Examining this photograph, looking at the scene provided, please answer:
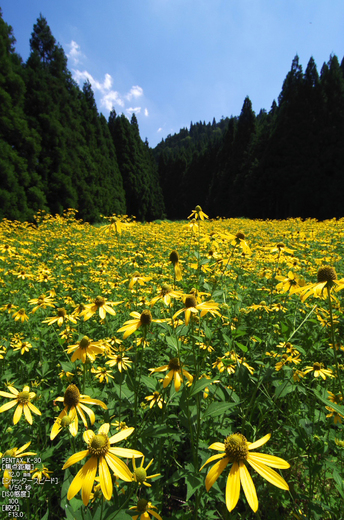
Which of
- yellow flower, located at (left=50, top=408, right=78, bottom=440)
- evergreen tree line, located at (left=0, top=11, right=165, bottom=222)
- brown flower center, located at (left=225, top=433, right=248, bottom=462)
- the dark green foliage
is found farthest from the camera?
the dark green foliage

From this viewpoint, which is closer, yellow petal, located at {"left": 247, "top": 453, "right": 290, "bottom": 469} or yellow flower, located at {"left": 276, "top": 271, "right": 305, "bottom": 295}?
yellow petal, located at {"left": 247, "top": 453, "right": 290, "bottom": 469}

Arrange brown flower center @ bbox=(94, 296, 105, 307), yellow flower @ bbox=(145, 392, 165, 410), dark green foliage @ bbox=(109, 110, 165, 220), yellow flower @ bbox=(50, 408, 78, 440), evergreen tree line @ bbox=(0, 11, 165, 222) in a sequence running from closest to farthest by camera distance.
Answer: yellow flower @ bbox=(50, 408, 78, 440), yellow flower @ bbox=(145, 392, 165, 410), brown flower center @ bbox=(94, 296, 105, 307), evergreen tree line @ bbox=(0, 11, 165, 222), dark green foliage @ bbox=(109, 110, 165, 220)

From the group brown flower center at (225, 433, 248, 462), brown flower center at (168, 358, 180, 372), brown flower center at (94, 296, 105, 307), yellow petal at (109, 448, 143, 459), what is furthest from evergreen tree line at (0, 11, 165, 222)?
brown flower center at (225, 433, 248, 462)

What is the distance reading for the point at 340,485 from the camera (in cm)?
114

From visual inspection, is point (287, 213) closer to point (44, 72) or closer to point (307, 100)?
point (307, 100)

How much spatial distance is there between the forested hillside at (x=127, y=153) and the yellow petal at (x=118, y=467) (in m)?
11.8

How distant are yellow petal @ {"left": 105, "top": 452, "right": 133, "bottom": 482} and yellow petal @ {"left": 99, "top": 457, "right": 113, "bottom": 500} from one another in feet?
0.05

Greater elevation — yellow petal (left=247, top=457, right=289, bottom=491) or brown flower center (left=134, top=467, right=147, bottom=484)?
yellow petal (left=247, top=457, right=289, bottom=491)

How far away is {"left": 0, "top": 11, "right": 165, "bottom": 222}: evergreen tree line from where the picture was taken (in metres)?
11.2

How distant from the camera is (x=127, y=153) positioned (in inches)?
1148

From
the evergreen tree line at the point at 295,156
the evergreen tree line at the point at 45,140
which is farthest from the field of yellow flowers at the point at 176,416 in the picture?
the evergreen tree line at the point at 295,156

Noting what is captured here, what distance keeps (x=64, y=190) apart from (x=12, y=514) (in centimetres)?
1441

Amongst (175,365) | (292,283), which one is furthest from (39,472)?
(292,283)

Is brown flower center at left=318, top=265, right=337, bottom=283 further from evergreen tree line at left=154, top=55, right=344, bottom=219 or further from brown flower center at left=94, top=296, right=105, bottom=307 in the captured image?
evergreen tree line at left=154, top=55, right=344, bottom=219
